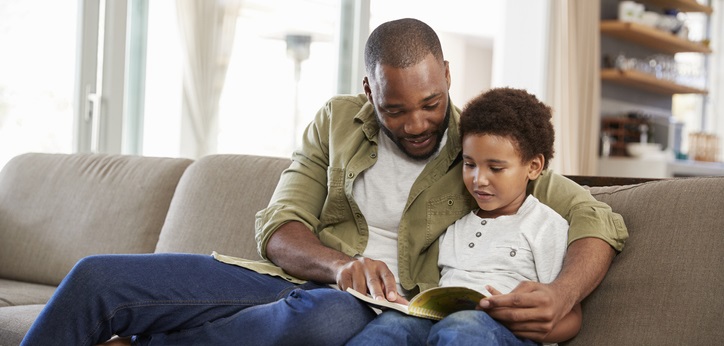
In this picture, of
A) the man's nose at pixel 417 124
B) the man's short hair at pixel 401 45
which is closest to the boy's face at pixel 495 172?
the man's nose at pixel 417 124

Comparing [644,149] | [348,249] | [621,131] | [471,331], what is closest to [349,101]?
[348,249]

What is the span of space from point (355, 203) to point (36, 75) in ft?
7.84

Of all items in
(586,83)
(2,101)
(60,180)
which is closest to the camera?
(60,180)

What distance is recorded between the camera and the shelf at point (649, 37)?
6.03 m

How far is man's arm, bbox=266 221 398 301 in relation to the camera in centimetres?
175

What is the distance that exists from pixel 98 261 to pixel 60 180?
1.46m

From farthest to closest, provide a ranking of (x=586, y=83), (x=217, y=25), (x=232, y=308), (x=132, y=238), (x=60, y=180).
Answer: (x=586, y=83), (x=217, y=25), (x=60, y=180), (x=132, y=238), (x=232, y=308)

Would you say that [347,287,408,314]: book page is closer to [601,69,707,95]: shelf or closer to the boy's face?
the boy's face

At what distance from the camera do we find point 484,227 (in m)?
1.89

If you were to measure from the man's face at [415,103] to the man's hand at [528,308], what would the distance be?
0.47 meters

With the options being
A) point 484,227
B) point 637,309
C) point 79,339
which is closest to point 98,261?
point 79,339

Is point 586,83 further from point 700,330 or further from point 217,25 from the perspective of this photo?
point 700,330

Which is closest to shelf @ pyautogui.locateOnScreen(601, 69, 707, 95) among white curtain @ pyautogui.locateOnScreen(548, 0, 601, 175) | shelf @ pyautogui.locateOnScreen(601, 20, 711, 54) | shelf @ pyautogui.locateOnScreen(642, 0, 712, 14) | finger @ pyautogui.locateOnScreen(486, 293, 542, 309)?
white curtain @ pyautogui.locateOnScreen(548, 0, 601, 175)

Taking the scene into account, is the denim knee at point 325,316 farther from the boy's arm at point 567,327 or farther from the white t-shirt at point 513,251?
the boy's arm at point 567,327
